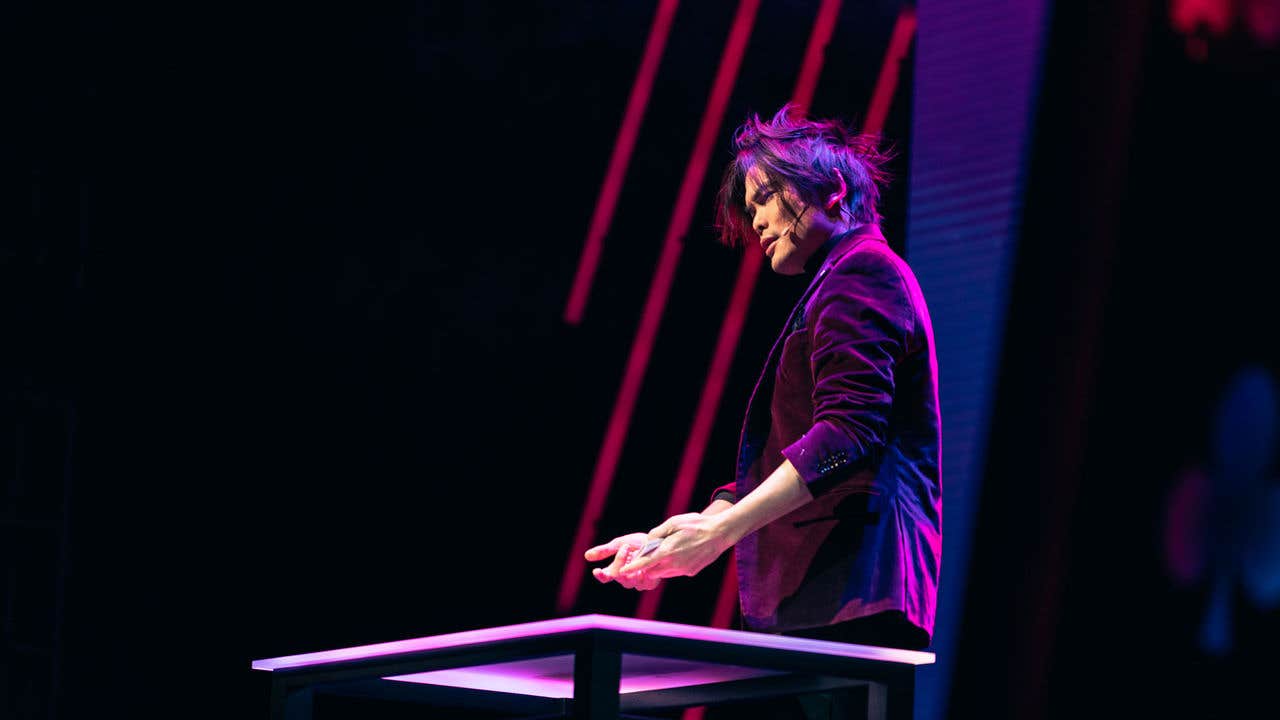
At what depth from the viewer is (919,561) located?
5.04ft

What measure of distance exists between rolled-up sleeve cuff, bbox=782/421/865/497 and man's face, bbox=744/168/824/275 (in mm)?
341

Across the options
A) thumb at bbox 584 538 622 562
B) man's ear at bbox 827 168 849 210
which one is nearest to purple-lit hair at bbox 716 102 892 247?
man's ear at bbox 827 168 849 210

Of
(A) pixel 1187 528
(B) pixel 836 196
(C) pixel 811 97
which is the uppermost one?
(C) pixel 811 97

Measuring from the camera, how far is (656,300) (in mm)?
3088

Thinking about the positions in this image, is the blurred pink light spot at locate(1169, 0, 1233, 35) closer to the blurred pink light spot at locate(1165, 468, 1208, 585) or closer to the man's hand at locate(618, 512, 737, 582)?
the blurred pink light spot at locate(1165, 468, 1208, 585)

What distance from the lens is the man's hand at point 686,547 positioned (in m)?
1.33

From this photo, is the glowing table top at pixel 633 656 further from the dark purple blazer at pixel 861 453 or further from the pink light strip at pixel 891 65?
the pink light strip at pixel 891 65

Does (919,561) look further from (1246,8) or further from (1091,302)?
(1246,8)

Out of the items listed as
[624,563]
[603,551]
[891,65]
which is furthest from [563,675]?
[891,65]

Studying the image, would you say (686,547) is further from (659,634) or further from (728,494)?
(728,494)

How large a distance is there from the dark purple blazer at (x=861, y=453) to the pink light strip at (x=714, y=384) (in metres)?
1.36

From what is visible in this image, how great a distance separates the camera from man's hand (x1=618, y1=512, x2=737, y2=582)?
1327 mm

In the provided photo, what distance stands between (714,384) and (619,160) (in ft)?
1.95

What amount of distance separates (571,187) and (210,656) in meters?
1.45
